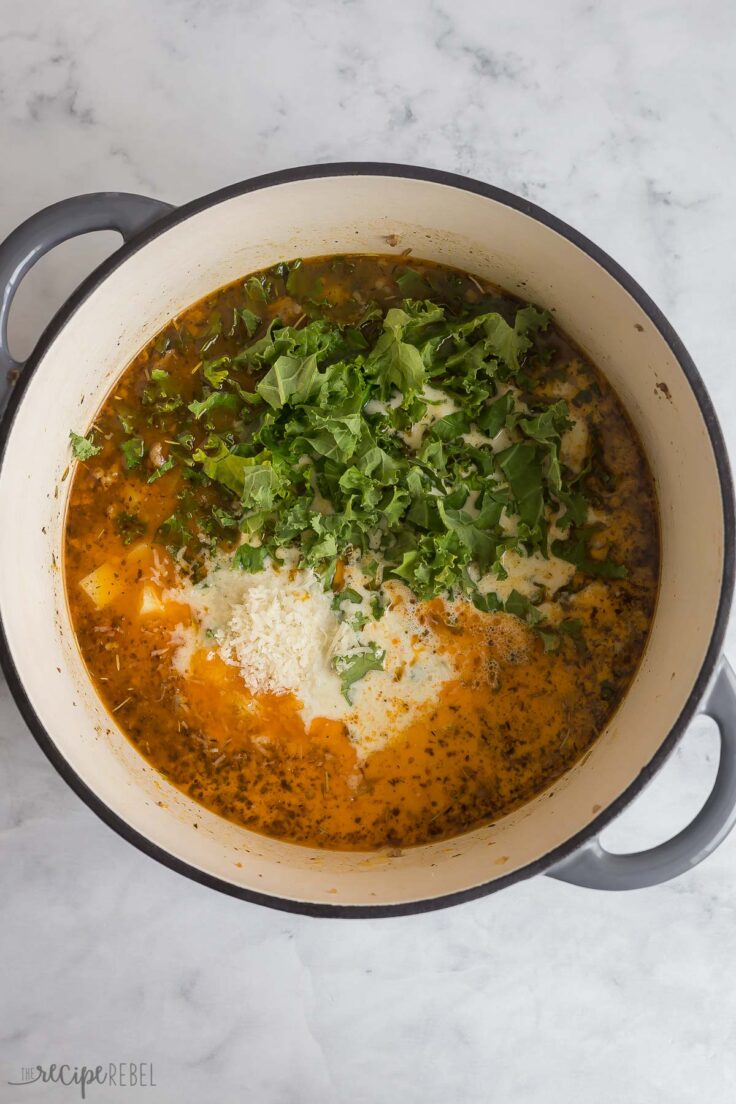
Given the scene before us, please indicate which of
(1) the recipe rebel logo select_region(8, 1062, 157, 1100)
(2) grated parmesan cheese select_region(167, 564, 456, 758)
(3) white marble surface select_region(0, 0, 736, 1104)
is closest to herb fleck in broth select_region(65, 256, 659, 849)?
(2) grated parmesan cheese select_region(167, 564, 456, 758)

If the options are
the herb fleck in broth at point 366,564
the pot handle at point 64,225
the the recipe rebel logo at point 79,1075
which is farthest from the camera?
the the recipe rebel logo at point 79,1075

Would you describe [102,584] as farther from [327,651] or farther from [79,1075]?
[79,1075]

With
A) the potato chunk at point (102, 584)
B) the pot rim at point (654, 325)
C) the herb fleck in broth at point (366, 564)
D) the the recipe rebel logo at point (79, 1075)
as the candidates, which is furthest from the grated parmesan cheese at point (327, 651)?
the the recipe rebel logo at point (79, 1075)

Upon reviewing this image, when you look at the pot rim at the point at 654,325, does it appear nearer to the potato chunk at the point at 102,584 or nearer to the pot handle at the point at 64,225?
the pot handle at the point at 64,225

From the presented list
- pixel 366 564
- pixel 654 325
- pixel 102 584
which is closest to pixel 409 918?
pixel 366 564

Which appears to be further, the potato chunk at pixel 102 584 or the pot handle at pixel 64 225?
the potato chunk at pixel 102 584

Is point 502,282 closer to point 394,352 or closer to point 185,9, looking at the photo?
point 394,352

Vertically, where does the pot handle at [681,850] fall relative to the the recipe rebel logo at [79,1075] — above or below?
above

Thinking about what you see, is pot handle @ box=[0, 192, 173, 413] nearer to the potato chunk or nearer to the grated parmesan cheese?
the potato chunk
